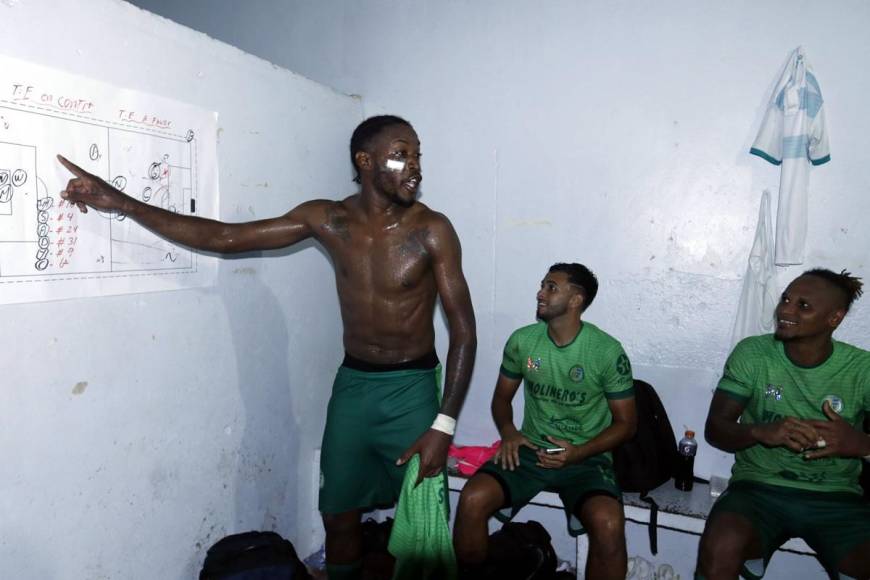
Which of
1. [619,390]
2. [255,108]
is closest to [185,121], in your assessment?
[255,108]

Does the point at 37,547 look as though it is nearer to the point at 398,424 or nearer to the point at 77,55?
the point at 398,424

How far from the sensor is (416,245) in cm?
207

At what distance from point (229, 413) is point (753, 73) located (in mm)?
→ 2396

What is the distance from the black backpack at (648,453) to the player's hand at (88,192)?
191 centimetres

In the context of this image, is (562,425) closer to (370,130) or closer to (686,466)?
(686,466)

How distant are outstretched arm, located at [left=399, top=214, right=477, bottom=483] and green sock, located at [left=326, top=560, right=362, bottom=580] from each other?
53 centimetres

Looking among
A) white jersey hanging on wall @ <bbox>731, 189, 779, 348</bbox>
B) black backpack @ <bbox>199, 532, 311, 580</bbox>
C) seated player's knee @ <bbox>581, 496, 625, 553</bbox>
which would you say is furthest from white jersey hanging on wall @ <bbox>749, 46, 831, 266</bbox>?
black backpack @ <bbox>199, 532, 311, 580</bbox>

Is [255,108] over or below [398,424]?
over

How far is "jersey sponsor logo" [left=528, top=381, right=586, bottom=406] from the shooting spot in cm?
235

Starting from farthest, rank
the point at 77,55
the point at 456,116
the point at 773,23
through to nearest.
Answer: the point at 456,116, the point at 773,23, the point at 77,55

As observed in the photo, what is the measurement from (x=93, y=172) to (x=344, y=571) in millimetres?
1521

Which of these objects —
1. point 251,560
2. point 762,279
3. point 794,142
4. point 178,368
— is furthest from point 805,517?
point 178,368

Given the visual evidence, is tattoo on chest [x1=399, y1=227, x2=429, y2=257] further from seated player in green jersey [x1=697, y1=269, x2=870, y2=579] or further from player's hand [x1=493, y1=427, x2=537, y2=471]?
seated player in green jersey [x1=697, y1=269, x2=870, y2=579]

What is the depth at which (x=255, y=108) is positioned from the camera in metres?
2.26
